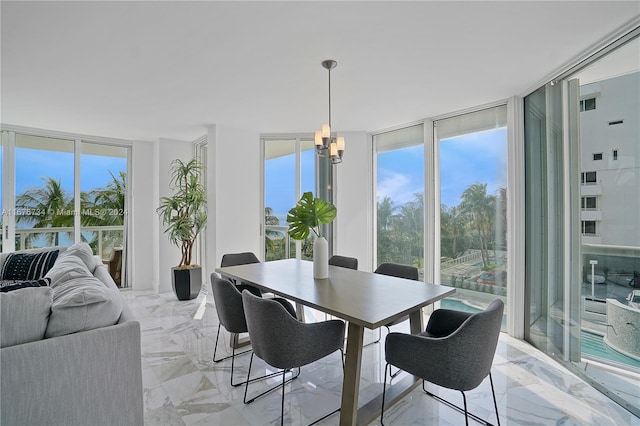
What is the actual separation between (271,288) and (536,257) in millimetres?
2677

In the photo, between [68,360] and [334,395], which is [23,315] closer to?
[68,360]

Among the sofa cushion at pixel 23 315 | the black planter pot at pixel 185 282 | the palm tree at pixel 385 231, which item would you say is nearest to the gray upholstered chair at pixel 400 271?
the palm tree at pixel 385 231

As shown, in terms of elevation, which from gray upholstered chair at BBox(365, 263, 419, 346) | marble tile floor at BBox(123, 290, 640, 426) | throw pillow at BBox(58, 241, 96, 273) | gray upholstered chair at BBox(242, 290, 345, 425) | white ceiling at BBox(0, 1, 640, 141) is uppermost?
white ceiling at BBox(0, 1, 640, 141)

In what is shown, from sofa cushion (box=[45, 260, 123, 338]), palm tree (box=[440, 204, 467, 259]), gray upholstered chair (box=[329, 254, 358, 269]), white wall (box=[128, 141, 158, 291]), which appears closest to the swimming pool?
palm tree (box=[440, 204, 467, 259])

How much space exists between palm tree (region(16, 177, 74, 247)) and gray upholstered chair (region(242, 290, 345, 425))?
15.3ft

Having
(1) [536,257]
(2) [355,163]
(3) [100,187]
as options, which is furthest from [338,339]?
(3) [100,187]

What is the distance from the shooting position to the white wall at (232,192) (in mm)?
4594

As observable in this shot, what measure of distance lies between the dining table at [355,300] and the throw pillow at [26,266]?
2156 millimetres

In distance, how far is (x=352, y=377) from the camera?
6.24 ft

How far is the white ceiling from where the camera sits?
6.43 ft

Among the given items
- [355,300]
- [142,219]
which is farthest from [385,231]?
[142,219]

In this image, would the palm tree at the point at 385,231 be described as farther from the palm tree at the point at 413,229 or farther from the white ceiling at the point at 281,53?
the white ceiling at the point at 281,53

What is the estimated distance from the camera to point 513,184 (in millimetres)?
3424

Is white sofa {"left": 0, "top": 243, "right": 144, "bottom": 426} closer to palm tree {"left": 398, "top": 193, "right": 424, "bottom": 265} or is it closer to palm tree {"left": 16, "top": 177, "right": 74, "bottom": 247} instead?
palm tree {"left": 398, "top": 193, "right": 424, "bottom": 265}
